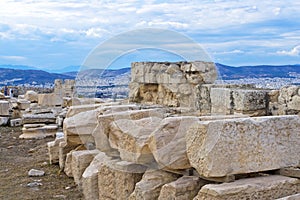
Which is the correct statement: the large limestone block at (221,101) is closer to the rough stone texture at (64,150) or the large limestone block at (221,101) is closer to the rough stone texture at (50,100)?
the rough stone texture at (64,150)

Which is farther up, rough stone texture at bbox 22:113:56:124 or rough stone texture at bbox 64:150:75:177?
rough stone texture at bbox 22:113:56:124

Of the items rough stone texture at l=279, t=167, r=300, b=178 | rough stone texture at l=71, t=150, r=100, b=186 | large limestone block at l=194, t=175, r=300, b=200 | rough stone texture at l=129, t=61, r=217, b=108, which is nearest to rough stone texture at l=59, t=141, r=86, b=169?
rough stone texture at l=71, t=150, r=100, b=186

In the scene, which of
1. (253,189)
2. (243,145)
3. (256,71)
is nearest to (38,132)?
(256,71)

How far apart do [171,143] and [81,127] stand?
295 centimetres

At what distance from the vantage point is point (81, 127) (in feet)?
24.0

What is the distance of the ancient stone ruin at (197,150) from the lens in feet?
13.4

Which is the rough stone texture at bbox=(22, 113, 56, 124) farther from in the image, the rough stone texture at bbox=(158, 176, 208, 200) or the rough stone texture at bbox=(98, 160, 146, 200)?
the rough stone texture at bbox=(158, 176, 208, 200)

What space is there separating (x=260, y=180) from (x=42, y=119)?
10460 millimetres

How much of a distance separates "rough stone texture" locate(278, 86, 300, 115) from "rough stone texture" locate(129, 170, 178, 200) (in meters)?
2.11

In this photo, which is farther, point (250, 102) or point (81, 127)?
point (81, 127)

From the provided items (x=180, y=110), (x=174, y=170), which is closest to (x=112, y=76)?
(x=180, y=110)

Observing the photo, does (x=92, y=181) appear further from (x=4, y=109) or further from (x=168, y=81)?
(x=4, y=109)

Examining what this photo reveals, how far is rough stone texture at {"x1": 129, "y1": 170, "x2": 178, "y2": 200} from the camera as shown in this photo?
4.71m

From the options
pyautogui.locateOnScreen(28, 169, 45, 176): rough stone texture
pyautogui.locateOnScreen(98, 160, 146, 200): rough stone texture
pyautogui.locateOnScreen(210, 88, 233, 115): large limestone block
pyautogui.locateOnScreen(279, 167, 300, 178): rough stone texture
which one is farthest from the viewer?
pyautogui.locateOnScreen(28, 169, 45, 176): rough stone texture
